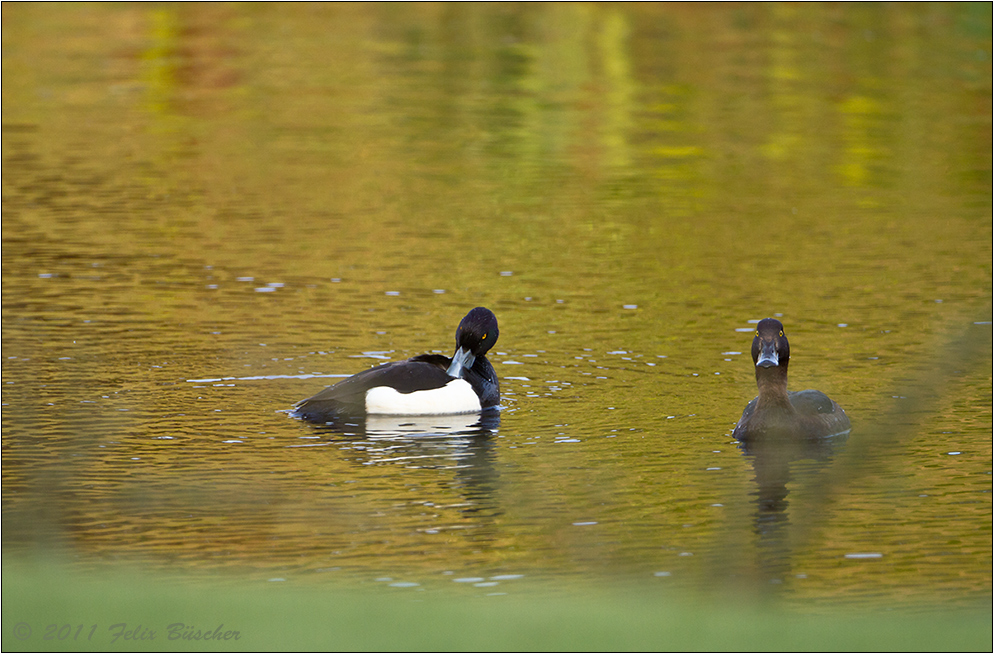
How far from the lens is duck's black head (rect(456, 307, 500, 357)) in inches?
480

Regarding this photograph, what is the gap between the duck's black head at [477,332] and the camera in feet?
40.0

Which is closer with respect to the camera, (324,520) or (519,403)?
(324,520)

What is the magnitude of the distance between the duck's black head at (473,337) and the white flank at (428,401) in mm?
227

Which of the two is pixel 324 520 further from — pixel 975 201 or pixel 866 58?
pixel 866 58

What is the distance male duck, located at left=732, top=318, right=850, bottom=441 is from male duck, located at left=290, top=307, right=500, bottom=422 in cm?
204

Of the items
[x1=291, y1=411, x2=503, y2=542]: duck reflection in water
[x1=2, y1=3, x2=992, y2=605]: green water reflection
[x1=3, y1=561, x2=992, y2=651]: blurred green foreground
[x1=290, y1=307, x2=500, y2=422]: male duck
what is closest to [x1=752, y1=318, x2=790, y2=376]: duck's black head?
[x1=2, y1=3, x2=992, y2=605]: green water reflection

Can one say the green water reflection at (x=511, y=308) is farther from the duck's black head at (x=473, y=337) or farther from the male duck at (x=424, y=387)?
the duck's black head at (x=473, y=337)

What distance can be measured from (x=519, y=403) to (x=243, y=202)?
980 centimetres

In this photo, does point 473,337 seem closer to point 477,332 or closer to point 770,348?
point 477,332

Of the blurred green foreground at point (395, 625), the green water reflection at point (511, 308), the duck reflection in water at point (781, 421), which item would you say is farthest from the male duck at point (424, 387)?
the blurred green foreground at point (395, 625)

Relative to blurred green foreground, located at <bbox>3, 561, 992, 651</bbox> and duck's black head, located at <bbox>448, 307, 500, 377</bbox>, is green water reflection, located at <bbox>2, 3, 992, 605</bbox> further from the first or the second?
blurred green foreground, located at <bbox>3, 561, 992, 651</bbox>

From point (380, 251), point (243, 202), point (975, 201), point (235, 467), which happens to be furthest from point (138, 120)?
point (235, 467)

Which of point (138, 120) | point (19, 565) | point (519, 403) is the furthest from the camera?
point (138, 120)

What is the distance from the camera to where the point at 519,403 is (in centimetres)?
1203
